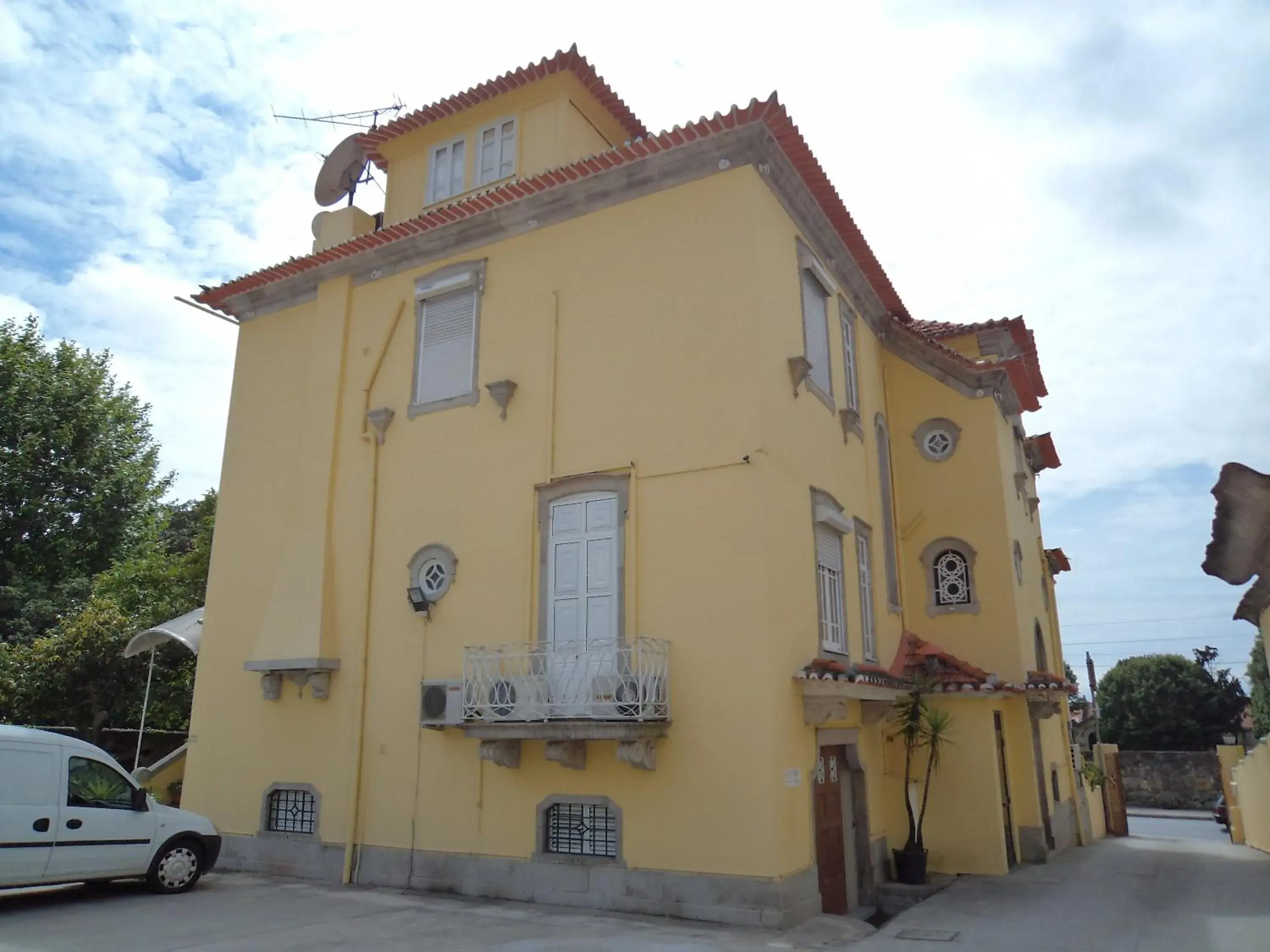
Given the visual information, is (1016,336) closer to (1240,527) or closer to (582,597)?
(582,597)

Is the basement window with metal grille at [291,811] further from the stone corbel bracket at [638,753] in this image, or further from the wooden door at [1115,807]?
the wooden door at [1115,807]

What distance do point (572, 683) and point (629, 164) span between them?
20.7ft

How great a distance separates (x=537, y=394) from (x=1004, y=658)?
825 cm

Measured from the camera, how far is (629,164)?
1119 centimetres

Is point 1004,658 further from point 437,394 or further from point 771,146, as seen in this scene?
point 437,394

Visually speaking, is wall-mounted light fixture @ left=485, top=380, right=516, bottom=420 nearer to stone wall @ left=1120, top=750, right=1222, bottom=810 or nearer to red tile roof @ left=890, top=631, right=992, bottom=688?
red tile roof @ left=890, top=631, right=992, bottom=688

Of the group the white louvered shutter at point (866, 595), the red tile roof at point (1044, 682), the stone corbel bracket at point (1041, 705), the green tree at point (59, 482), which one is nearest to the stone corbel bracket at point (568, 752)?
the white louvered shutter at point (866, 595)

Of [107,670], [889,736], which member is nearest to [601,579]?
[889,736]

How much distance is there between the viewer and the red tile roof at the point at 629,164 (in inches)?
419

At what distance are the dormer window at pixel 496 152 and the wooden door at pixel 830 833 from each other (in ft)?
31.1

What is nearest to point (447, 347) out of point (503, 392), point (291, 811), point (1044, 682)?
point (503, 392)

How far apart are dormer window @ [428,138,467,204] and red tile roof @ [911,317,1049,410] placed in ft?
26.9

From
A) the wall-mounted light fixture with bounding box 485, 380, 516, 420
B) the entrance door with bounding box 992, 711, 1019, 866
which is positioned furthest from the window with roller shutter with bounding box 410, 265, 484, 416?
the entrance door with bounding box 992, 711, 1019, 866

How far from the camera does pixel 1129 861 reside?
14.9 metres
